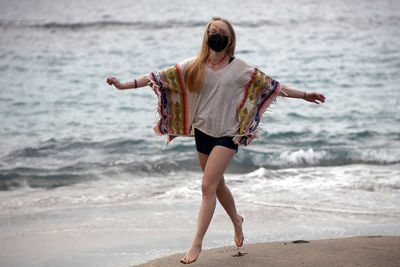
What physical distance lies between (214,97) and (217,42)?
394 mm

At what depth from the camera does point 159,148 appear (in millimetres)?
10211

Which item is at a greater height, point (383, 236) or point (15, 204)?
point (383, 236)

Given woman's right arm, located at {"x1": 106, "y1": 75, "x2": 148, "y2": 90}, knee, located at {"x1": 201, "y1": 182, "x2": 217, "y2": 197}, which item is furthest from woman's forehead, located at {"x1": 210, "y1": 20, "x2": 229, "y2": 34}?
knee, located at {"x1": 201, "y1": 182, "x2": 217, "y2": 197}

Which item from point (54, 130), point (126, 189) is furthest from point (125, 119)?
point (126, 189)

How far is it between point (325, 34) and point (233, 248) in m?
20.9

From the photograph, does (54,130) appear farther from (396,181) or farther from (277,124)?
(396,181)

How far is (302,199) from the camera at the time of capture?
6605mm

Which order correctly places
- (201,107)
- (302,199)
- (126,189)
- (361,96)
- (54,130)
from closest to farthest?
(201,107) → (302,199) → (126,189) → (54,130) → (361,96)

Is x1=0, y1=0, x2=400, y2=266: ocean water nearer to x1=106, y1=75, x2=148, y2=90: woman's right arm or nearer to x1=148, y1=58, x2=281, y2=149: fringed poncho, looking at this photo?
x1=148, y1=58, x2=281, y2=149: fringed poncho

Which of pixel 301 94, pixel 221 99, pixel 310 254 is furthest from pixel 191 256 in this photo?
pixel 301 94

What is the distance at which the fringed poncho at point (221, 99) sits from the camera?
12.9 ft

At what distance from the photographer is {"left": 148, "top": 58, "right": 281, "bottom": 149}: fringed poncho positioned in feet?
12.9

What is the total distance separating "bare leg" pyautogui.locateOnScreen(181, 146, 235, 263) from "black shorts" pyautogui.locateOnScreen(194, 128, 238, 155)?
48 mm

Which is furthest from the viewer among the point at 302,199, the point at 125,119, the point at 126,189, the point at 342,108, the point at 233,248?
the point at 342,108
